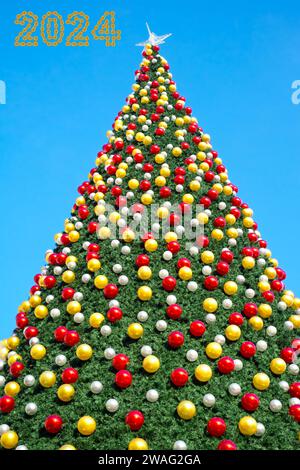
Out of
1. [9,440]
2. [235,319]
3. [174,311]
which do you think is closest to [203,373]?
[174,311]

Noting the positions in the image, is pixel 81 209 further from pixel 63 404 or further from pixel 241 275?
pixel 63 404

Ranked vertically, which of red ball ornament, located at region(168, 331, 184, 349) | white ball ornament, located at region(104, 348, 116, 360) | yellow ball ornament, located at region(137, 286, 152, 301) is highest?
yellow ball ornament, located at region(137, 286, 152, 301)

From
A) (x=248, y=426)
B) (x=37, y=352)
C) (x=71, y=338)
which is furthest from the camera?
(x=37, y=352)

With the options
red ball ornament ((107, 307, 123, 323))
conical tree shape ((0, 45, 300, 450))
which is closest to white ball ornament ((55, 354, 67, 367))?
conical tree shape ((0, 45, 300, 450))

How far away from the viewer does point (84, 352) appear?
5301 millimetres

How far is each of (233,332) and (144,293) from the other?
1.47 metres

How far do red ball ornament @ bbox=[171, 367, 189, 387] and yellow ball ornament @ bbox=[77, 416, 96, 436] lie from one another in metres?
1.15

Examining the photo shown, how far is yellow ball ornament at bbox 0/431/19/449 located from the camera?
4.83 metres

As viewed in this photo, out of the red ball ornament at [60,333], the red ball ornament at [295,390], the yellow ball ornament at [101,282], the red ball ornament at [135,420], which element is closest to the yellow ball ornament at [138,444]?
the red ball ornament at [135,420]

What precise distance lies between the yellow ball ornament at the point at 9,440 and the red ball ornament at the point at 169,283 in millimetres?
2935

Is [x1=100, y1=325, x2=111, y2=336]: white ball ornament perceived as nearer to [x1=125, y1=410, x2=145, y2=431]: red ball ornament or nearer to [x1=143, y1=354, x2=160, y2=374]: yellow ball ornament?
[x1=143, y1=354, x2=160, y2=374]: yellow ball ornament

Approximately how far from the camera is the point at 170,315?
5.81m

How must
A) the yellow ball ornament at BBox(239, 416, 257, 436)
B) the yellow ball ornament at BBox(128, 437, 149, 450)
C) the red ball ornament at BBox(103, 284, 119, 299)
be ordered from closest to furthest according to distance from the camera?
the yellow ball ornament at BBox(128, 437, 149, 450) → the yellow ball ornament at BBox(239, 416, 257, 436) → the red ball ornament at BBox(103, 284, 119, 299)

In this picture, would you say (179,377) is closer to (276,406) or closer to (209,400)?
(209,400)
